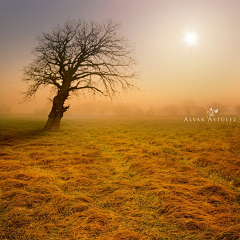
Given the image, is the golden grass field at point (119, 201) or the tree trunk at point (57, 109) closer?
the golden grass field at point (119, 201)

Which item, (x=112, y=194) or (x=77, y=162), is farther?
(x=77, y=162)

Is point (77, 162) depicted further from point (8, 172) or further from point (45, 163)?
point (8, 172)

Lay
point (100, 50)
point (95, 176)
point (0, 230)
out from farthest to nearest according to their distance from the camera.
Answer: point (100, 50) → point (95, 176) → point (0, 230)

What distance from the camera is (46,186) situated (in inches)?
98.3

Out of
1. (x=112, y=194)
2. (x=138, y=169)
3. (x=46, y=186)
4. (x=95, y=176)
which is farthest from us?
(x=138, y=169)

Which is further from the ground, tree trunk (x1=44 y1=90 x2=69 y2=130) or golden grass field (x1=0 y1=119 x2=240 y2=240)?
tree trunk (x1=44 y1=90 x2=69 y2=130)

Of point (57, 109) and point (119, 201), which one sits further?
point (57, 109)

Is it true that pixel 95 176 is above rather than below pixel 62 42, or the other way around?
below

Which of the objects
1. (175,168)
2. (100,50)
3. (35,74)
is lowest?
(175,168)

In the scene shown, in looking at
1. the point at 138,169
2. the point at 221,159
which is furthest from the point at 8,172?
the point at 221,159

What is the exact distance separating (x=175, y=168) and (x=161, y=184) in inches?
42.4

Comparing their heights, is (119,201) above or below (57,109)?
below

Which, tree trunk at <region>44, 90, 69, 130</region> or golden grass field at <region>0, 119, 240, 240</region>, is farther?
tree trunk at <region>44, 90, 69, 130</region>

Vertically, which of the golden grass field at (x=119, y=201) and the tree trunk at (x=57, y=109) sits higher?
the tree trunk at (x=57, y=109)
